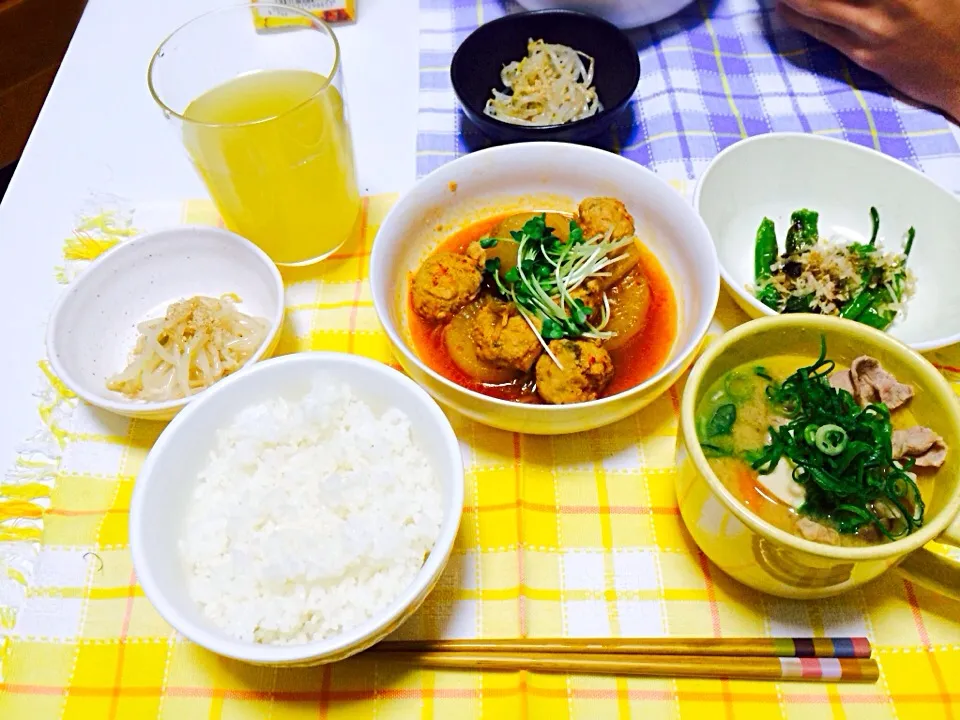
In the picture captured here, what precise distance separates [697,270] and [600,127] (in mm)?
608

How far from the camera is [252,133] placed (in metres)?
1.62

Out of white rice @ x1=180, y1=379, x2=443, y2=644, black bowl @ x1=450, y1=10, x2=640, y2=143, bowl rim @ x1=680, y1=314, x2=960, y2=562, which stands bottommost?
white rice @ x1=180, y1=379, x2=443, y2=644

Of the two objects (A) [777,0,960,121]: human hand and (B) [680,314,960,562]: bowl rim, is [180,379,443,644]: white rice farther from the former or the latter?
(A) [777,0,960,121]: human hand

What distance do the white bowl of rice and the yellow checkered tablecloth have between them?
0.56 ft

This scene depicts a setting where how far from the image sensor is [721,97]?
7.68 feet

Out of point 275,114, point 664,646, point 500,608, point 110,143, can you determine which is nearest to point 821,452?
point 664,646

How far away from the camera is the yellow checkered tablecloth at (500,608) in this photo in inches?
50.4

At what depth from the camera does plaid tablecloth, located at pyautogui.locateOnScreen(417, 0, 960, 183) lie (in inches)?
86.1

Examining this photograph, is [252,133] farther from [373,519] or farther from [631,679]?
[631,679]

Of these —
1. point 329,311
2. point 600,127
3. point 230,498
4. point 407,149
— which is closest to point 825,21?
point 600,127

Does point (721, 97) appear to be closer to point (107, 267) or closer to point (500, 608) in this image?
point (500, 608)

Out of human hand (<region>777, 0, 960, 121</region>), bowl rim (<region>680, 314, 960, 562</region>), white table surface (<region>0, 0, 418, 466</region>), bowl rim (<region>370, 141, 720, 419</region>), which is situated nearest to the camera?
bowl rim (<region>680, 314, 960, 562</region>)

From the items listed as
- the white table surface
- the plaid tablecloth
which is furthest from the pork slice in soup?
the white table surface

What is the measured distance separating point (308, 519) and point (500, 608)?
428mm
